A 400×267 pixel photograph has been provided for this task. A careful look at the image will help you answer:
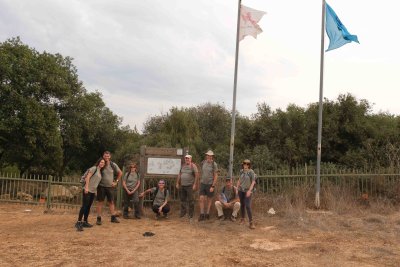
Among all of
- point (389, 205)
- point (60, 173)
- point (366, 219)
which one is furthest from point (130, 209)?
point (60, 173)

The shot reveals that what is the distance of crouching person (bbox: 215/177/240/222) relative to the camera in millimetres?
10023

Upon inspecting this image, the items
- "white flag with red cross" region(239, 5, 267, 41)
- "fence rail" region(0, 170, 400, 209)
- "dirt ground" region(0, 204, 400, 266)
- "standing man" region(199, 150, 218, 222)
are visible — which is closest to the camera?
"dirt ground" region(0, 204, 400, 266)

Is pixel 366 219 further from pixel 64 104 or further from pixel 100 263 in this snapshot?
pixel 64 104

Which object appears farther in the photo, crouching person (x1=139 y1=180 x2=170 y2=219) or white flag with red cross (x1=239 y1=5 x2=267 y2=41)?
white flag with red cross (x1=239 y1=5 x2=267 y2=41)

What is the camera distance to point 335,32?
11.5 metres

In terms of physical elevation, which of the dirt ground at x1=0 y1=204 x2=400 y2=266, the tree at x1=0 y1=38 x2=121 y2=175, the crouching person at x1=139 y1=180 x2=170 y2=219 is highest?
the tree at x1=0 y1=38 x2=121 y2=175

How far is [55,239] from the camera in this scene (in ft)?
26.1

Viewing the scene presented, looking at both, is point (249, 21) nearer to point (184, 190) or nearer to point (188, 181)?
point (188, 181)

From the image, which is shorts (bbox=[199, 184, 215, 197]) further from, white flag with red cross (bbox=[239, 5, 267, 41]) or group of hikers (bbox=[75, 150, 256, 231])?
white flag with red cross (bbox=[239, 5, 267, 41])

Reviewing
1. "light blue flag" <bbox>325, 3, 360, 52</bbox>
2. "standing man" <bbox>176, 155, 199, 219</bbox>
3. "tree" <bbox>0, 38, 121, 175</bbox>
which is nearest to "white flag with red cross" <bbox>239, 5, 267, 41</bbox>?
"light blue flag" <bbox>325, 3, 360, 52</bbox>

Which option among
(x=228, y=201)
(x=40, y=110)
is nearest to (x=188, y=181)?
(x=228, y=201)

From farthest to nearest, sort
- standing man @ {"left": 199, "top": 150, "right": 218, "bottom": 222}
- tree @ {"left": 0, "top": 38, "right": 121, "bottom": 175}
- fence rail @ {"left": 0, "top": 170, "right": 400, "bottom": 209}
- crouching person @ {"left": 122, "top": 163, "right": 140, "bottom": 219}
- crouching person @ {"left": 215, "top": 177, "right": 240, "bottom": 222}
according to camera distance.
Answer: tree @ {"left": 0, "top": 38, "right": 121, "bottom": 175}, fence rail @ {"left": 0, "top": 170, "right": 400, "bottom": 209}, crouching person @ {"left": 122, "top": 163, "right": 140, "bottom": 219}, standing man @ {"left": 199, "top": 150, "right": 218, "bottom": 222}, crouching person @ {"left": 215, "top": 177, "right": 240, "bottom": 222}

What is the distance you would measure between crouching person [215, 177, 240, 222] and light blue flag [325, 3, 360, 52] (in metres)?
5.07

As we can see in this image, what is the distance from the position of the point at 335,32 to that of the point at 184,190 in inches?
246
